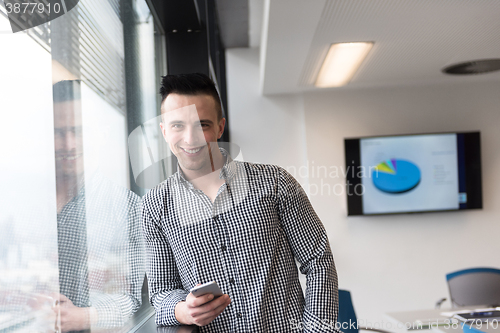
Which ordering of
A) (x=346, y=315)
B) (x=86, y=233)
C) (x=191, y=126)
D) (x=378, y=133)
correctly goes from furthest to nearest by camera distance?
1. (x=378, y=133)
2. (x=346, y=315)
3. (x=191, y=126)
4. (x=86, y=233)

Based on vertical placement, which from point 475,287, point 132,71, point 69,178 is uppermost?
point 132,71

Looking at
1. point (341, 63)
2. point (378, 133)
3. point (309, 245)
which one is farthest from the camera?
point (378, 133)

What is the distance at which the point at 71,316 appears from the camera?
88 centimetres

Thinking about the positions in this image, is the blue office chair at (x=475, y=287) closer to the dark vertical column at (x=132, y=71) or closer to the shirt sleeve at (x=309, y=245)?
the shirt sleeve at (x=309, y=245)

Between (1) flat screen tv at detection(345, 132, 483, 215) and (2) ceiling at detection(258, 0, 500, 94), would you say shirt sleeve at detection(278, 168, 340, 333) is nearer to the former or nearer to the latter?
(2) ceiling at detection(258, 0, 500, 94)

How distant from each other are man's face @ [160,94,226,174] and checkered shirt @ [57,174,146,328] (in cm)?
23

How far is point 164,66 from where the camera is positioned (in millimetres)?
2219

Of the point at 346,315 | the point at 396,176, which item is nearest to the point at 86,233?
the point at 346,315

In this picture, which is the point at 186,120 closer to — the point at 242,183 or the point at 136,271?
the point at 242,183

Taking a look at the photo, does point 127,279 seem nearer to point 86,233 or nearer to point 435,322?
point 86,233

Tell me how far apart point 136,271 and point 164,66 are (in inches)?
46.8

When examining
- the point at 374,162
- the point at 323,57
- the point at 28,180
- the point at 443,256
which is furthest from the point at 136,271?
the point at 443,256

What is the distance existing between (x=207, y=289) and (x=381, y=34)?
2.32 meters

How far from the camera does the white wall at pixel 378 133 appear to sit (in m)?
4.29
